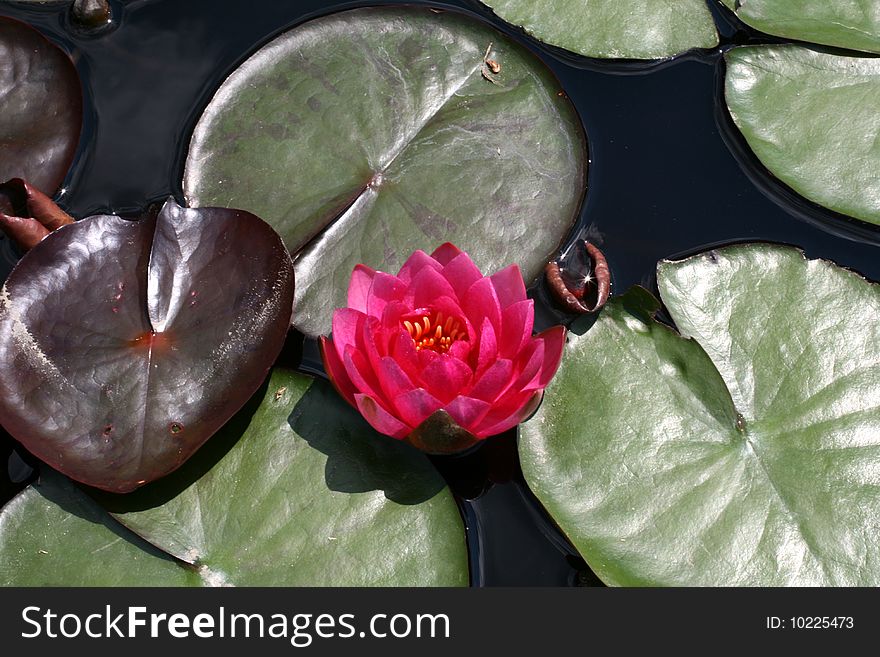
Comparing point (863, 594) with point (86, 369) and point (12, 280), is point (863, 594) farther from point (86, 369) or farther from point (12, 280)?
point (12, 280)

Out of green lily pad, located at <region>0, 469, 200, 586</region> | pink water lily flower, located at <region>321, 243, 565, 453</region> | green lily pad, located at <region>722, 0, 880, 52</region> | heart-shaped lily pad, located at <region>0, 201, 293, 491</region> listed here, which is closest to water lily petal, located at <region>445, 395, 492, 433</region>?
pink water lily flower, located at <region>321, 243, 565, 453</region>

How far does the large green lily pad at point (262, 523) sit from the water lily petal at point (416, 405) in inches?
8.7

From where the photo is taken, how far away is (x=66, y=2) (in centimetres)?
281

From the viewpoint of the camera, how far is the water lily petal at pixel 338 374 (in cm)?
195

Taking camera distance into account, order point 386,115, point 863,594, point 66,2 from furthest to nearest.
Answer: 1. point 66,2
2. point 386,115
3. point 863,594

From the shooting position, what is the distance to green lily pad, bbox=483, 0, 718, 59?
8.59 feet

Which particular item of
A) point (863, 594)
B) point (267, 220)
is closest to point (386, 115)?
point (267, 220)

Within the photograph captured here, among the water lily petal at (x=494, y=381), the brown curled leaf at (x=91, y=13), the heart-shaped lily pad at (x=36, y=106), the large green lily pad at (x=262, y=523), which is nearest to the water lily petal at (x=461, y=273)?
the water lily petal at (x=494, y=381)

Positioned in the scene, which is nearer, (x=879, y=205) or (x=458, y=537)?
(x=458, y=537)

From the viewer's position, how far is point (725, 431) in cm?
207

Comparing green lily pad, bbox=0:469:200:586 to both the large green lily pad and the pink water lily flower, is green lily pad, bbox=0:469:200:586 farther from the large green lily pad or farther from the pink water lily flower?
the pink water lily flower

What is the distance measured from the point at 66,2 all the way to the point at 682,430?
8.37 feet

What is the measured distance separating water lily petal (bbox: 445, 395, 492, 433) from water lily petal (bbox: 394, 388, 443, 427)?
0.12 ft

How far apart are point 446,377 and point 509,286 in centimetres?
34
